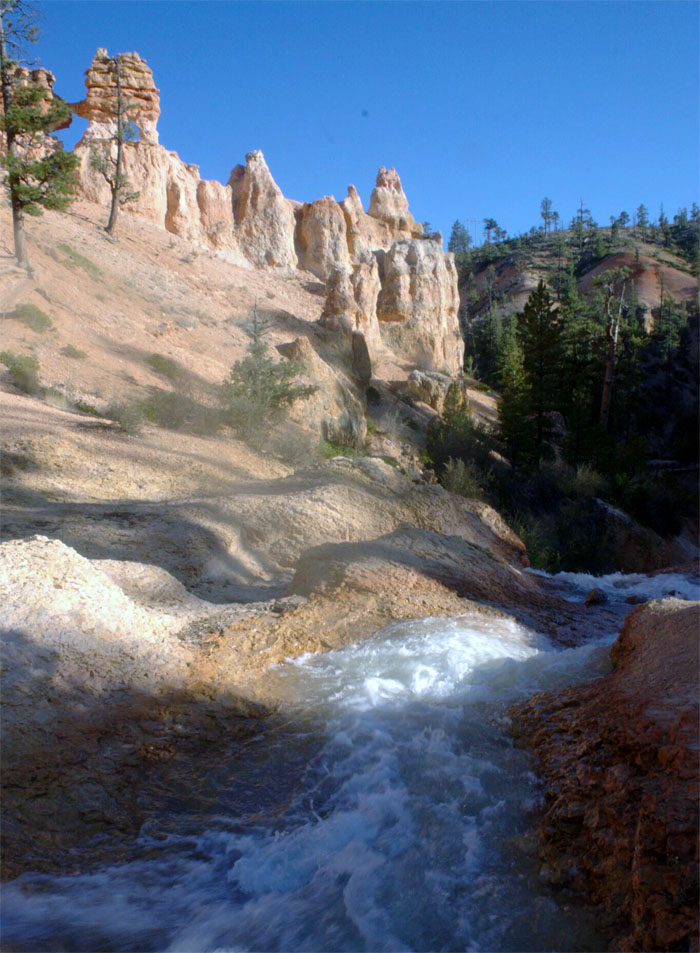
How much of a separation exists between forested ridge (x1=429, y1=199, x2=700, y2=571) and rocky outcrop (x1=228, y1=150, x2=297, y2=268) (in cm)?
1540

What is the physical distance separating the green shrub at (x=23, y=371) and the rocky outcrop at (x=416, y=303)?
77.5 feet

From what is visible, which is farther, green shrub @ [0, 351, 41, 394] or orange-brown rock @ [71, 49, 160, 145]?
orange-brown rock @ [71, 49, 160, 145]

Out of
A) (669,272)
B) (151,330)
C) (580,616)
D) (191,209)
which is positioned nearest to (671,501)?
(580,616)

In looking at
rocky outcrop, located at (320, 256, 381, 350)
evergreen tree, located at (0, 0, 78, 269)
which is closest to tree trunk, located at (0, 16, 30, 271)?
evergreen tree, located at (0, 0, 78, 269)

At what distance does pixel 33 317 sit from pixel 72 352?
1.64m

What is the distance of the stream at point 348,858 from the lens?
8.91ft

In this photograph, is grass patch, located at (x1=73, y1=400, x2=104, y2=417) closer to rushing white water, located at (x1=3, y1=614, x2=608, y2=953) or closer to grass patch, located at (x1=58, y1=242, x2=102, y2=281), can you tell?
grass patch, located at (x1=58, y1=242, x2=102, y2=281)

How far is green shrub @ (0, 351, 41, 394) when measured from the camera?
15273 mm

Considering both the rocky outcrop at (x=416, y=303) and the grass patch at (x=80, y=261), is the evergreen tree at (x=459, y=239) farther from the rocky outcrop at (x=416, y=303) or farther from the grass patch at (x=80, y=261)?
the grass patch at (x=80, y=261)

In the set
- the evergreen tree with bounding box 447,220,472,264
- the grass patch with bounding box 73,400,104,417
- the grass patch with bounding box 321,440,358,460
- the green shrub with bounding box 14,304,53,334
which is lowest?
the grass patch with bounding box 321,440,358,460

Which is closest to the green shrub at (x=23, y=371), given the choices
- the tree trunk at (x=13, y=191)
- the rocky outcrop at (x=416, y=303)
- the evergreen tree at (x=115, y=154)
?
the tree trunk at (x=13, y=191)

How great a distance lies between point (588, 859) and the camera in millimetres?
2877

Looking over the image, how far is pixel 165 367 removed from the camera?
63.1 ft

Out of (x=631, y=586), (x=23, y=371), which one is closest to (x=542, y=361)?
(x=631, y=586)
